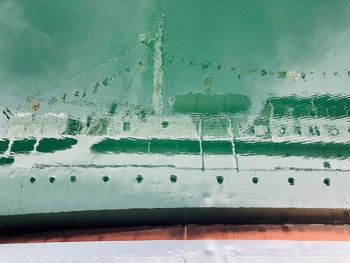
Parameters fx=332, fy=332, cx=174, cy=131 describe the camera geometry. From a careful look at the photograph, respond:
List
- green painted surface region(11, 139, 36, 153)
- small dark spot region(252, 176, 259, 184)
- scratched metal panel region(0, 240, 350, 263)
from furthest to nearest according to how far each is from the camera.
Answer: green painted surface region(11, 139, 36, 153), small dark spot region(252, 176, 259, 184), scratched metal panel region(0, 240, 350, 263)

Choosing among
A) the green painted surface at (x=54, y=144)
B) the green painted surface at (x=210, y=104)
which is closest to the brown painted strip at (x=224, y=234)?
the green painted surface at (x=54, y=144)

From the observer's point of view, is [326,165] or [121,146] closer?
[326,165]

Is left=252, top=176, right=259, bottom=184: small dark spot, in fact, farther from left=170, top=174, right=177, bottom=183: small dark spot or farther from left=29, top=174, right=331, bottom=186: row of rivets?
left=170, top=174, right=177, bottom=183: small dark spot

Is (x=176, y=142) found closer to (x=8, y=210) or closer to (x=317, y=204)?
(x=317, y=204)

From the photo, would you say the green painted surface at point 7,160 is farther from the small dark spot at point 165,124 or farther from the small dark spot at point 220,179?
the small dark spot at point 220,179

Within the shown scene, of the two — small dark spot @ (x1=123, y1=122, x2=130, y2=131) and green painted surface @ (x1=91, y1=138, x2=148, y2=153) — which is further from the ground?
small dark spot @ (x1=123, y1=122, x2=130, y2=131)

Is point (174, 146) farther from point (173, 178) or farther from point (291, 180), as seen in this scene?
point (291, 180)

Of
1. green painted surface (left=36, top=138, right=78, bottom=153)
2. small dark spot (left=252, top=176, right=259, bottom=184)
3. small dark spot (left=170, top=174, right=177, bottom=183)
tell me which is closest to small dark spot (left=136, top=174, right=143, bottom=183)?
small dark spot (left=170, top=174, right=177, bottom=183)

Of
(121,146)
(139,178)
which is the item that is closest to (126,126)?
(121,146)
